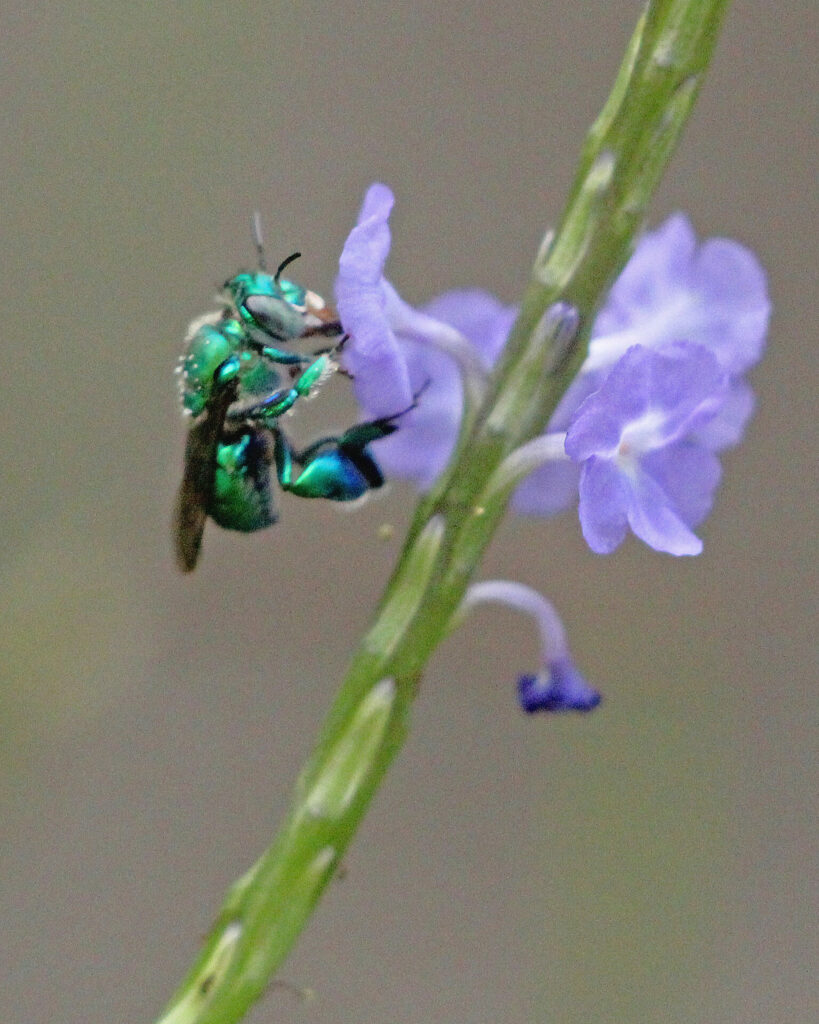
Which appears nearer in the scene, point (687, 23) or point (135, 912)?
point (687, 23)

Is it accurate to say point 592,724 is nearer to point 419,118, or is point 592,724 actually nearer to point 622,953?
point 622,953

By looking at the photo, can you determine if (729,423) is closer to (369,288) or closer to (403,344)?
(403,344)

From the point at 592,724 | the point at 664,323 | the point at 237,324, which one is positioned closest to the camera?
the point at 237,324

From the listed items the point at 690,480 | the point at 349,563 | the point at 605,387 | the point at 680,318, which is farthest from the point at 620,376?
the point at 349,563

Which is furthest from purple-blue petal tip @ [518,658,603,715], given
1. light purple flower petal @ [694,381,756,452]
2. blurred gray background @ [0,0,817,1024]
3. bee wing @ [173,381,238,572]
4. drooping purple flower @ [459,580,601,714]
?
blurred gray background @ [0,0,817,1024]

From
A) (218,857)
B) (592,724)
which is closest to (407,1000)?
(218,857)

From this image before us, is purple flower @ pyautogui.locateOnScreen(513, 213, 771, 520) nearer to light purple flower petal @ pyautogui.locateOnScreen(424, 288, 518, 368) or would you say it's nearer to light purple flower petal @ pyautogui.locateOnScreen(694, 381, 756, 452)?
light purple flower petal @ pyautogui.locateOnScreen(694, 381, 756, 452)
